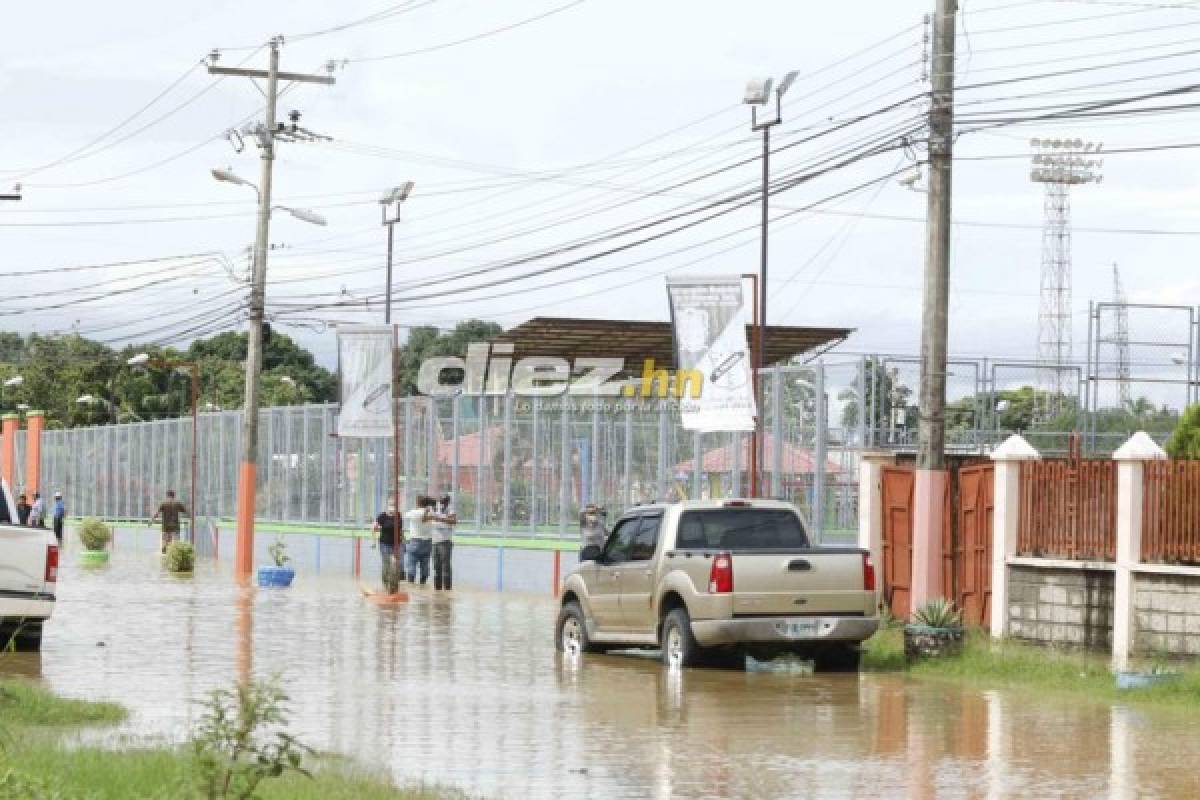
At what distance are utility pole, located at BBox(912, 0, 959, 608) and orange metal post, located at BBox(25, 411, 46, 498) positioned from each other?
63.6 metres

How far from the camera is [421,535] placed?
4225 cm

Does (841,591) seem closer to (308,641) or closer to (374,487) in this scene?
(308,641)

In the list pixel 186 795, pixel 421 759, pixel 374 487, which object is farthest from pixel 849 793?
pixel 374 487

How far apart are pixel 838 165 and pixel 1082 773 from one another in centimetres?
1813

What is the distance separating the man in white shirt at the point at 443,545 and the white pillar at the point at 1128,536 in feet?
64.7

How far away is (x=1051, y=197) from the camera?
80312mm

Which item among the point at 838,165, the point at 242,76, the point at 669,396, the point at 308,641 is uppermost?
the point at 242,76

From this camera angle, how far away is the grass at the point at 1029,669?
20438 millimetres

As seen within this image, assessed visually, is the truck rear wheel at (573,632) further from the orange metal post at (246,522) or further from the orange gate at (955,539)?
the orange metal post at (246,522)

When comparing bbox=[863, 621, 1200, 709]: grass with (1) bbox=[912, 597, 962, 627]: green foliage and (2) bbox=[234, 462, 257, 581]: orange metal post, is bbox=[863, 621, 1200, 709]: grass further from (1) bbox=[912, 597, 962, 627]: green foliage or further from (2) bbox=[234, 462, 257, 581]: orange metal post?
(2) bbox=[234, 462, 257, 581]: orange metal post

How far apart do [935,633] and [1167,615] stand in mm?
2591

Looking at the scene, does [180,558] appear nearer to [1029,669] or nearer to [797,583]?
[797,583]

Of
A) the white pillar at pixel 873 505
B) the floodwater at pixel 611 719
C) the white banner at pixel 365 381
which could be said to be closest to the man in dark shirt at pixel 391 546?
the white banner at pixel 365 381

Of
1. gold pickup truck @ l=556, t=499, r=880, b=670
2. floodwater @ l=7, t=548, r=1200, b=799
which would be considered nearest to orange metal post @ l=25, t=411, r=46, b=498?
floodwater @ l=7, t=548, r=1200, b=799
